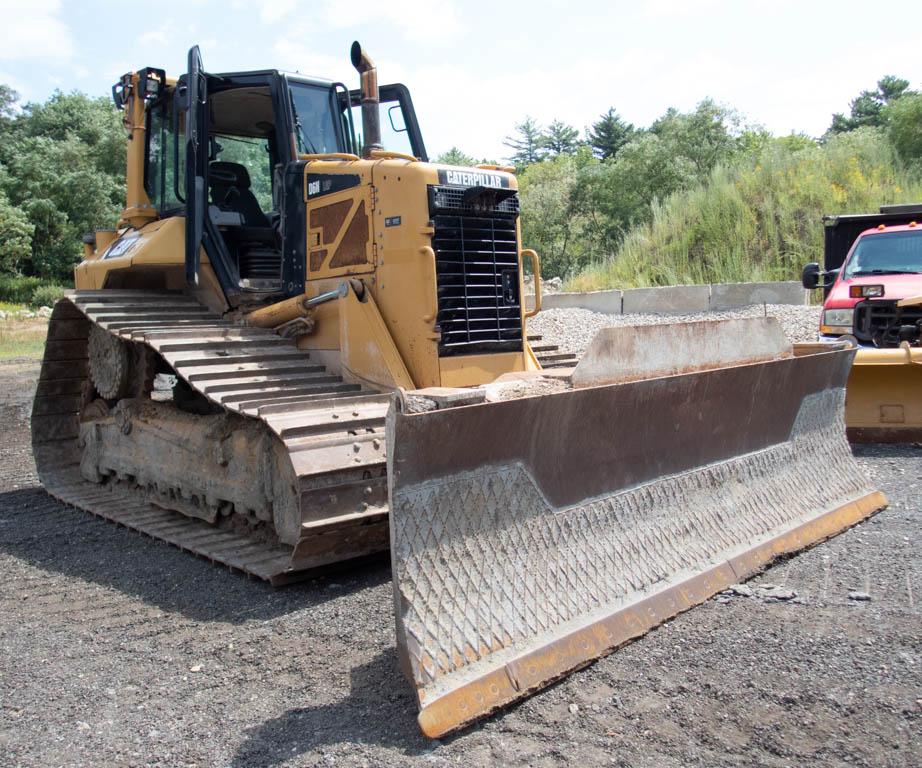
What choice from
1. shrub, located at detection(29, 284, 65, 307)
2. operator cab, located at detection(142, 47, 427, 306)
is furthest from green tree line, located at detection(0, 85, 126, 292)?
operator cab, located at detection(142, 47, 427, 306)

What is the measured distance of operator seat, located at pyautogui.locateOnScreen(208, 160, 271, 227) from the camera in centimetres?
666

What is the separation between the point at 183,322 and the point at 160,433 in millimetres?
740

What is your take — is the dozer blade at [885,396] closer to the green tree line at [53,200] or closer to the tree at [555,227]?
the tree at [555,227]

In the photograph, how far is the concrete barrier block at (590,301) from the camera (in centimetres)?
1492

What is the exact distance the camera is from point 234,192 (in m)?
6.75

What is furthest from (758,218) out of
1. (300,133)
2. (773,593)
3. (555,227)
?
(773,593)

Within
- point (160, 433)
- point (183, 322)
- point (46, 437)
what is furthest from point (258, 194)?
point (46, 437)

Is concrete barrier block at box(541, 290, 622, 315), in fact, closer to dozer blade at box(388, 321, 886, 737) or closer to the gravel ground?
dozer blade at box(388, 321, 886, 737)

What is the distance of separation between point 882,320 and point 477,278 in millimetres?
5015

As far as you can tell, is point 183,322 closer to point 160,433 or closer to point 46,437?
point 160,433

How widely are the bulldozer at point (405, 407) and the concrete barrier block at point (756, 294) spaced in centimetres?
→ 784

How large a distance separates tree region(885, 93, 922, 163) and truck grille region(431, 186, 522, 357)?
604 inches

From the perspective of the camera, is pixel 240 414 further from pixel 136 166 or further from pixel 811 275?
pixel 811 275

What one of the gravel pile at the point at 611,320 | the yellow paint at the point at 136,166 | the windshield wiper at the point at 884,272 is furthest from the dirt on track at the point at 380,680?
the gravel pile at the point at 611,320
